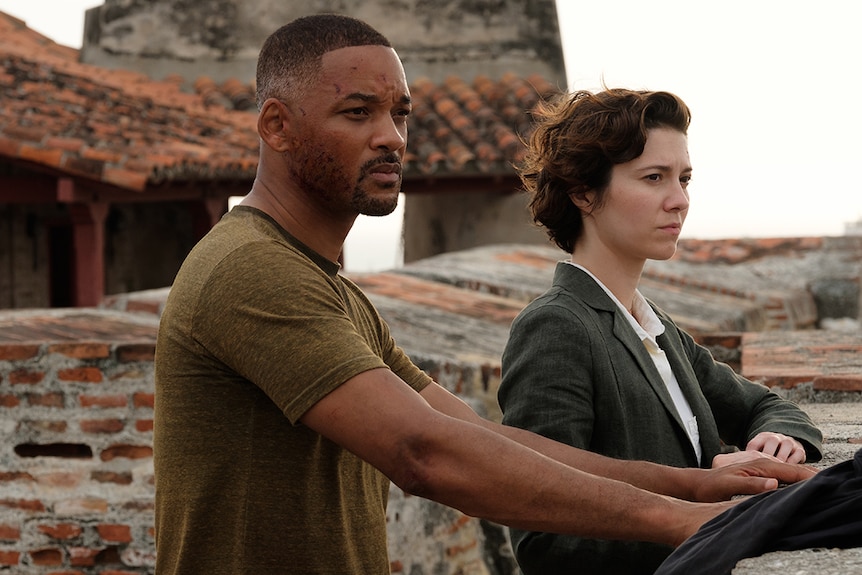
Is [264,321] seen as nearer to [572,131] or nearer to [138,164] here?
[572,131]

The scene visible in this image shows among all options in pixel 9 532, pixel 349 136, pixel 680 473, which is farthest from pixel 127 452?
pixel 680 473

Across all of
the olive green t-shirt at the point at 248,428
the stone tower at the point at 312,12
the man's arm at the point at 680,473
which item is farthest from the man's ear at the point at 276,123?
the stone tower at the point at 312,12

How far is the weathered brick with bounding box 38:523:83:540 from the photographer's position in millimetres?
4305

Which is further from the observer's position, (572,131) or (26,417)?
(26,417)

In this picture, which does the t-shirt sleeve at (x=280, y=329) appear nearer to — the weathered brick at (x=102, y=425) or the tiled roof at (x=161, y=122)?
the weathered brick at (x=102, y=425)

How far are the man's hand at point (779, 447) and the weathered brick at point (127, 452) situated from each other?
2498mm

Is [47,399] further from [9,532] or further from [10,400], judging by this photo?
[9,532]

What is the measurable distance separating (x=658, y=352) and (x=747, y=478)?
0.52m

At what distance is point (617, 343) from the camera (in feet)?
7.98

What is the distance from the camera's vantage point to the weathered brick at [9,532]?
4.31m

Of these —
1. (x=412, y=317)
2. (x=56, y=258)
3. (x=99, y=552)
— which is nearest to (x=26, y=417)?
(x=99, y=552)

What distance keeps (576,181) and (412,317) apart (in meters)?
2.95

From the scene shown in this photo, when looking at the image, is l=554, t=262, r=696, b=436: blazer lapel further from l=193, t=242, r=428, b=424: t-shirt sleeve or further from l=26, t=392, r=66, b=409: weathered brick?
l=26, t=392, r=66, b=409: weathered brick

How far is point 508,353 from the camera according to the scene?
Result: 96.6 inches
